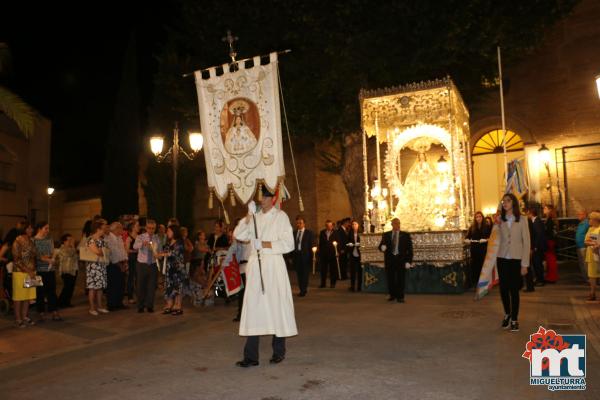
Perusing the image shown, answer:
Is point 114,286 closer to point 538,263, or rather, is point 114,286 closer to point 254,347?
point 254,347

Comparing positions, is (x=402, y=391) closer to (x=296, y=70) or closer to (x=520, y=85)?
(x=296, y=70)

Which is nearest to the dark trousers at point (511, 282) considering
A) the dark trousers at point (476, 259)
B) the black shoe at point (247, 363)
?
the black shoe at point (247, 363)

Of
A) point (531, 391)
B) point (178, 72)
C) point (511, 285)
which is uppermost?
point (178, 72)

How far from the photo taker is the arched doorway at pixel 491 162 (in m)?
21.4

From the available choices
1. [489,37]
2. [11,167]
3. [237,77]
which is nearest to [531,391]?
[237,77]

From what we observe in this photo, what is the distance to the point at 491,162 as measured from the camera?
21516 millimetres

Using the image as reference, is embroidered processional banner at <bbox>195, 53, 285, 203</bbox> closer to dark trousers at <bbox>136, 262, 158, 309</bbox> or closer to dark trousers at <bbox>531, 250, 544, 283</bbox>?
dark trousers at <bbox>136, 262, 158, 309</bbox>

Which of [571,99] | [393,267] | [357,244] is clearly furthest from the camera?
[571,99]

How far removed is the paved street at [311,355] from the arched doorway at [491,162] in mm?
11346

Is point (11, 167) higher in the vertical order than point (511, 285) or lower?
higher

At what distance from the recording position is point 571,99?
20.1 meters

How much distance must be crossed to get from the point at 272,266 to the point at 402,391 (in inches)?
87.5

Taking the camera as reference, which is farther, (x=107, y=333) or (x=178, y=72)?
(x=178, y=72)

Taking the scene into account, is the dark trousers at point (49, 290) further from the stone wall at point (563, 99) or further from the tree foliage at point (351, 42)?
the stone wall at point (563, 99)
